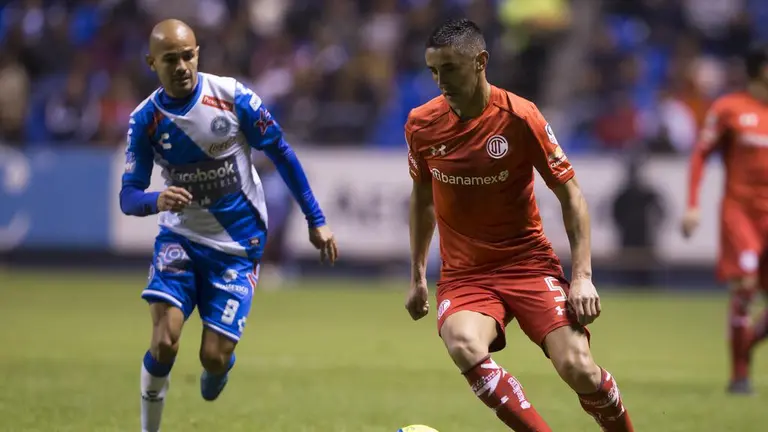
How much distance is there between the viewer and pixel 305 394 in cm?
946

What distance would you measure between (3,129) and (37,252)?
2.11 m

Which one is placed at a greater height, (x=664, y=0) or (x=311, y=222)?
(x=311, y=222)

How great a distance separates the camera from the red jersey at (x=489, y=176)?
6.29 metres

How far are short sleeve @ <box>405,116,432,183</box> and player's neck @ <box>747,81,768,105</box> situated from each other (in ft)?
15.8

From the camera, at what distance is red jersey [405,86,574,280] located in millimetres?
6293

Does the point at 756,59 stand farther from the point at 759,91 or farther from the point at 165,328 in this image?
the point at 165,328

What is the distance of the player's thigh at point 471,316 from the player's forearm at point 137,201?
1.64 meters

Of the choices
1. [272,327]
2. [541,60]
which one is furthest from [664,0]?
[272,327]

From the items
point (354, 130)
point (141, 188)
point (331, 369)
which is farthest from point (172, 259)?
point (354, 130)

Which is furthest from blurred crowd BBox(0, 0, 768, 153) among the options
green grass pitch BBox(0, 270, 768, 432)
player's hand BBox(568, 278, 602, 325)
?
player's hand BBox(568, 278, 602, 325)

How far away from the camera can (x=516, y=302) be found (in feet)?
21.0

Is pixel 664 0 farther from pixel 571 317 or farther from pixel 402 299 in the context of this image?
pixel 571 317

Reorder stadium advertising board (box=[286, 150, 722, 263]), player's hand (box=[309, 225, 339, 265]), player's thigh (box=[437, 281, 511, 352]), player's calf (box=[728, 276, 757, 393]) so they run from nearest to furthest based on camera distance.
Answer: player's thigh (box=[437, 281, 511, 352])
player's hand (box=[309, 225, 339, 265])
player's calf (box=[728, 276, 757, 393])
stadium advertising board (box=[286, 150, 722, 263])

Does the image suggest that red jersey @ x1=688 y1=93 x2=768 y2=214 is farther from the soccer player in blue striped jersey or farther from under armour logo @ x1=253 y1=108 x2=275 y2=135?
under armour logo @ x1=253 y1=108 x2=275 y2=135
